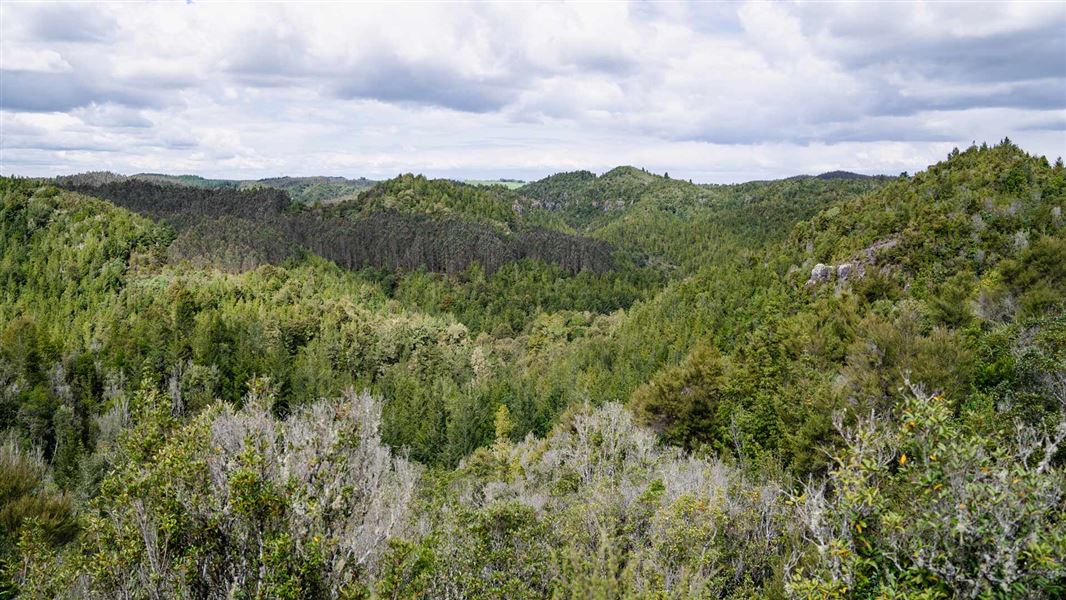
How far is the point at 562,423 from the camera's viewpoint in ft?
186

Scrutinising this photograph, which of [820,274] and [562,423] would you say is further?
[820,274]

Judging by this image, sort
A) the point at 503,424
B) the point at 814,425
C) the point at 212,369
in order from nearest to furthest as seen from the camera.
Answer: the point at 814,425
the point at 503,424
the point at 212,369

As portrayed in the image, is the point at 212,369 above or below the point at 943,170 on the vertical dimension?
below

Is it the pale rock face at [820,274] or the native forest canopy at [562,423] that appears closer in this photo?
the native forest canopy at [562,423]

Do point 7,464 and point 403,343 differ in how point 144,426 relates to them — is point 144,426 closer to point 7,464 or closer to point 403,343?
point 7,464

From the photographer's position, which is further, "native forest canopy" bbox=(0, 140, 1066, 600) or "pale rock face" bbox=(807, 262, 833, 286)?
"pale rock face" bbox=(807, 262, 833, 286)

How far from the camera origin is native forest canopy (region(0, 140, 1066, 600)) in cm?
1098

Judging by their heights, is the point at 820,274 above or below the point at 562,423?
above

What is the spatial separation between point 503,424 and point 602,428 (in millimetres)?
36667

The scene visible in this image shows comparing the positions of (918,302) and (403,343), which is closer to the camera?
(918,302)

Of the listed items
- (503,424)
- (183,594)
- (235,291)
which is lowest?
(503,424)

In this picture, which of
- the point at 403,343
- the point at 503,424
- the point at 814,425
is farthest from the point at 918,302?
the point at 403,343

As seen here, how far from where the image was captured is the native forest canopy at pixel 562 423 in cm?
1098

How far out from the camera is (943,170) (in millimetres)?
91438
